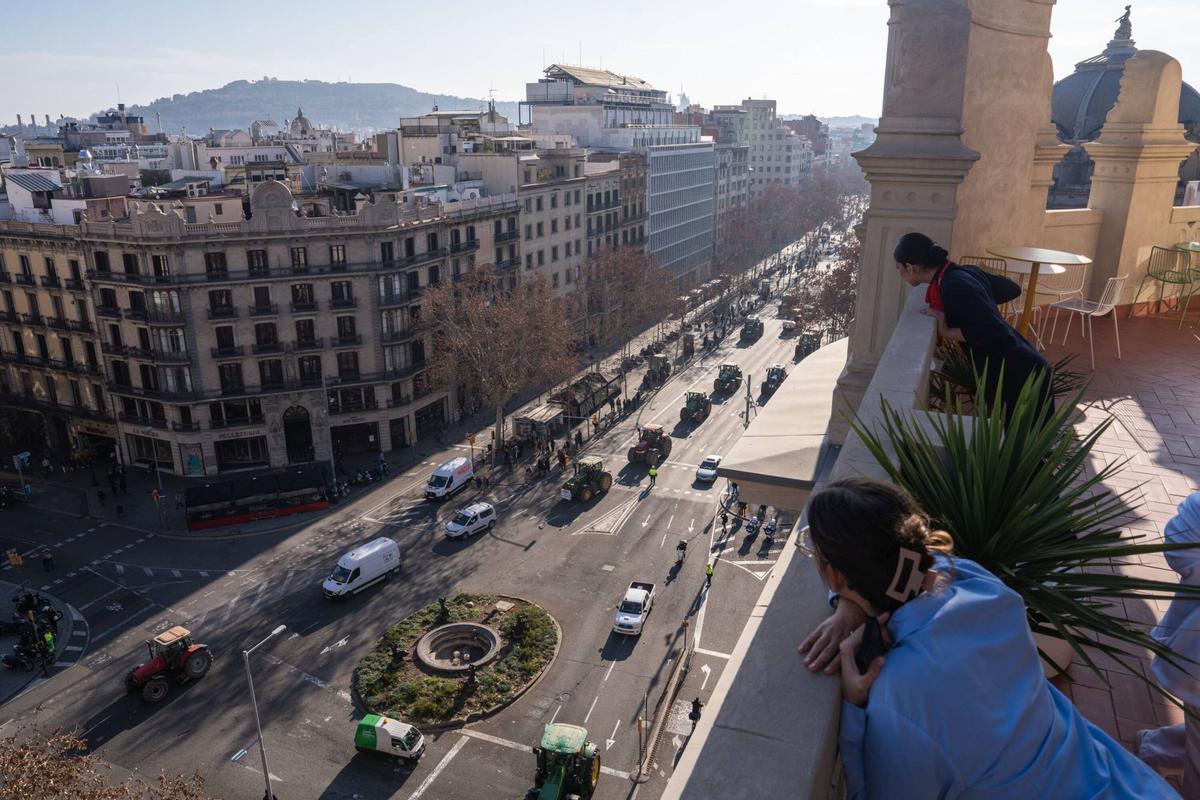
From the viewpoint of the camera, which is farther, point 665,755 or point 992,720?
point 665,755

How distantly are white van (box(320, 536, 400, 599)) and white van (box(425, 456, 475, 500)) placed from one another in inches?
334

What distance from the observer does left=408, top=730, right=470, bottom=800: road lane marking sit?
2515cm

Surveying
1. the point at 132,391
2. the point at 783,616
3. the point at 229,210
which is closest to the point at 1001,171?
the point at 783,616

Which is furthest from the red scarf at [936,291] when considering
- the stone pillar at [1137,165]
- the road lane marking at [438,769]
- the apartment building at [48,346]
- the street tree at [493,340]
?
the apartment building at [48,346]

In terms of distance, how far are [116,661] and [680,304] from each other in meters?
59.6

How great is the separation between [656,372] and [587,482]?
24.5 meters

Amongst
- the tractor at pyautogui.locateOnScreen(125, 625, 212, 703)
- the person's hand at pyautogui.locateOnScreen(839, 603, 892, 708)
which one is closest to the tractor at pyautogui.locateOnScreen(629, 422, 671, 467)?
the tractor at pyautogui.locateOnScreen(125, 625, 212, 703)

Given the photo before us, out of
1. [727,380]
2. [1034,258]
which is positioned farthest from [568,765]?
[727,380]

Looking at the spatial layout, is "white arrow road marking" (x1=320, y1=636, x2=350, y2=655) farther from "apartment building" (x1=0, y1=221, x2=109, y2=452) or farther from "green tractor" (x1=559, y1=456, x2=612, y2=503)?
"apartment building" (x1=0, y1=221, x2=109, y2=452)

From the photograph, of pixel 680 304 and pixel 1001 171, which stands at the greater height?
pixel 1001 171

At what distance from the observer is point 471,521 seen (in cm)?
4175

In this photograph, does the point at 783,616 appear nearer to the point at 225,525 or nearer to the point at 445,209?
the point at 225,525

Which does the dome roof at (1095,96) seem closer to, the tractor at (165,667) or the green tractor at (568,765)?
the green tractor at (568,765)

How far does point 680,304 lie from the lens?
82562mm
